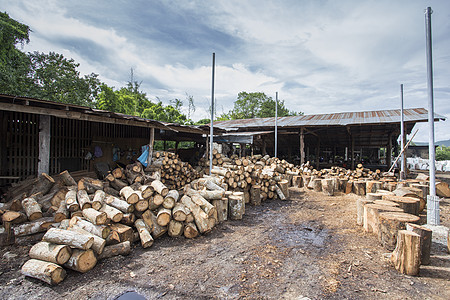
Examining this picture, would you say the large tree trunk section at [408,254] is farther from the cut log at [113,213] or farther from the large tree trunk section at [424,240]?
the cut log at [113,213]

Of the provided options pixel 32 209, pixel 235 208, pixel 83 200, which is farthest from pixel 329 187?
pixel 32 209

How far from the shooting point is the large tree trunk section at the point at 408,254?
3080 millimetres

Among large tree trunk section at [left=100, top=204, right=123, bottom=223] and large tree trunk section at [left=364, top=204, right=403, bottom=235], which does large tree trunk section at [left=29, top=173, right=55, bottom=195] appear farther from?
large tree trunk section at [left=364, top=204, right=403, bottom=235]

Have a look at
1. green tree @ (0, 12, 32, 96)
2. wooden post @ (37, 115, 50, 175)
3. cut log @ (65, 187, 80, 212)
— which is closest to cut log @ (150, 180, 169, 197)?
cut log @ (65, 187, 80, 212)

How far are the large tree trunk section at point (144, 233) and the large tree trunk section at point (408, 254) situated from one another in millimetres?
4053

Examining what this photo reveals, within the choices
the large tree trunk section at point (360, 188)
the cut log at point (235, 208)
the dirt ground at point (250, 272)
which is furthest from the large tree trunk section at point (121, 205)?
the large tree trunk section at point (360, 188)

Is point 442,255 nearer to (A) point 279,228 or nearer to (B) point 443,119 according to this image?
(A) point 279,228

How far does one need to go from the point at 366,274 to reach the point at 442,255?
1683 mm

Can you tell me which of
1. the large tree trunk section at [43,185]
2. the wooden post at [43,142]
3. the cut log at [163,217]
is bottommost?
the cut log at [163,217]

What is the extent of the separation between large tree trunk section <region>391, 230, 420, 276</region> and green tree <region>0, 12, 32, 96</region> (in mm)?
17224

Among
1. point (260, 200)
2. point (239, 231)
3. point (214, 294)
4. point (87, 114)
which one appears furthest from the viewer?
point (260, 200)

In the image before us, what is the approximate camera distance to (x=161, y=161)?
26.1ft

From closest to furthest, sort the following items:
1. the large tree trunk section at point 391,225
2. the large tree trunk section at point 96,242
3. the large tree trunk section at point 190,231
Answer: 1. the large tree trunk section at point 96,242
2. the large tree trunk section at point 391,225
3. the large tree trunk section at point 190,231

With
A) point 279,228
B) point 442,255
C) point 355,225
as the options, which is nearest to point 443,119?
point 355,225
